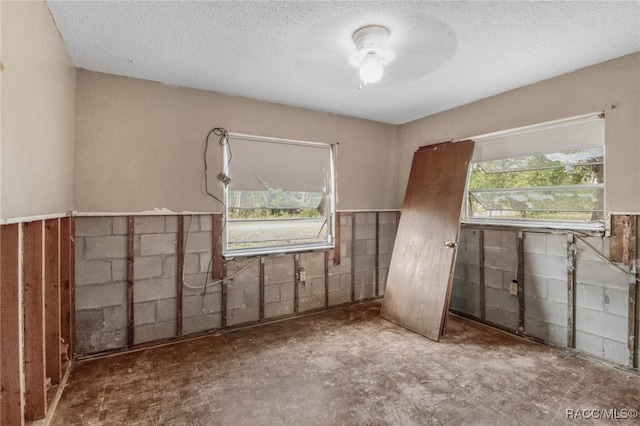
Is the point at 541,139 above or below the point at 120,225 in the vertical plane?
above

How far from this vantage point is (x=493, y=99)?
11.3 ft

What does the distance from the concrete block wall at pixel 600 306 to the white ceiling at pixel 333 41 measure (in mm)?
1685

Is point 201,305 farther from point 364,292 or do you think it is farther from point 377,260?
point 377,260

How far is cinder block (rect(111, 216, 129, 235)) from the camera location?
2863 millimetres

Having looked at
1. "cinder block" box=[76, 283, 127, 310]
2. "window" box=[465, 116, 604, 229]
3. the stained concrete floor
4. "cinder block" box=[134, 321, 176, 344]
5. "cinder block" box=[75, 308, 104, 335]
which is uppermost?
"window" box=[465, 116, 604, 229]

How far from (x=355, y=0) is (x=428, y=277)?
8.86 feet

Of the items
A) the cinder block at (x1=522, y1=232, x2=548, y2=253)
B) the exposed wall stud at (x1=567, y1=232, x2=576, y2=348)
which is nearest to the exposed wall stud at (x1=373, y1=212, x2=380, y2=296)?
the cinder block at (x1=522, y1=232, x2=548, y2=253)

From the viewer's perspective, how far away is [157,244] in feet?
9.98

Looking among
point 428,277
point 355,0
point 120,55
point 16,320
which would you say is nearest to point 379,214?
point 428,277

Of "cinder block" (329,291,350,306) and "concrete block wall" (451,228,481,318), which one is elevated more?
"concrete block wall" (451,228,481,318)

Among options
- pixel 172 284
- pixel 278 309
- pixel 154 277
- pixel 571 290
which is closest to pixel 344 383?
pixel 278 309

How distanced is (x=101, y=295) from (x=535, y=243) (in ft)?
13.7

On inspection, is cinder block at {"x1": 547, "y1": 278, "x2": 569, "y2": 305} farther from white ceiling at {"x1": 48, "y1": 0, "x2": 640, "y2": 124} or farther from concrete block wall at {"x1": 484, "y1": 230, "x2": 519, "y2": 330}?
white ceiling at {"x1": 48, "y1": 0, "x2": 640, "y2": 124}

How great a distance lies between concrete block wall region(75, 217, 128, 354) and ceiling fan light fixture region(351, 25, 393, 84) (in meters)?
2.52
